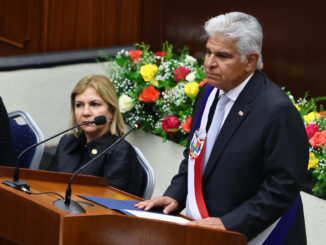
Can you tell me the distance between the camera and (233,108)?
257 centimetres

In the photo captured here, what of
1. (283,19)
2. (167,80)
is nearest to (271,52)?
(283,19)

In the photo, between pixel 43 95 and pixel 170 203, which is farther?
pixel 43 95

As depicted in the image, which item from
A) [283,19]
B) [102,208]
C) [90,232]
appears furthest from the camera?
[283,19]

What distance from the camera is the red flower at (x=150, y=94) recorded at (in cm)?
506

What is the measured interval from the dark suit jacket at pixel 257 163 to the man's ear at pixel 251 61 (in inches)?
2.0

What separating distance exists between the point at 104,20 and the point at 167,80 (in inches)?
46.2

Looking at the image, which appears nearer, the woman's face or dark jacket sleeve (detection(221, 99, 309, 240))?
dark jacket sleeve (detection(221, 99, 309, 240))

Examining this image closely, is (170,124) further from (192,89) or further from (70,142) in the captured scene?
(70,142)

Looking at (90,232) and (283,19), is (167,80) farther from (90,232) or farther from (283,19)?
(90,232)

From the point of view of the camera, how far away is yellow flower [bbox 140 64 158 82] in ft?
16.9

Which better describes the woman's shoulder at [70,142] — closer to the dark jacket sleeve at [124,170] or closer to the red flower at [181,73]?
the dark jacket sleeve at [124,170]

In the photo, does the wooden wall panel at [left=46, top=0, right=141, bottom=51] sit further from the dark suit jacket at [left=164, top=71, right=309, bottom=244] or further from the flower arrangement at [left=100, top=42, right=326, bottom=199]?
the dark suit jacket at [left=164, top=71, right=309, bottom=244]

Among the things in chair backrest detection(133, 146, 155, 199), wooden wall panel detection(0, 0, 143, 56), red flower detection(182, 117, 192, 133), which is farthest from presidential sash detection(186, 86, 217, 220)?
wooden wall panel detection(0, 0, 143, 56)

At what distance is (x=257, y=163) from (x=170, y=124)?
7.74 feet
